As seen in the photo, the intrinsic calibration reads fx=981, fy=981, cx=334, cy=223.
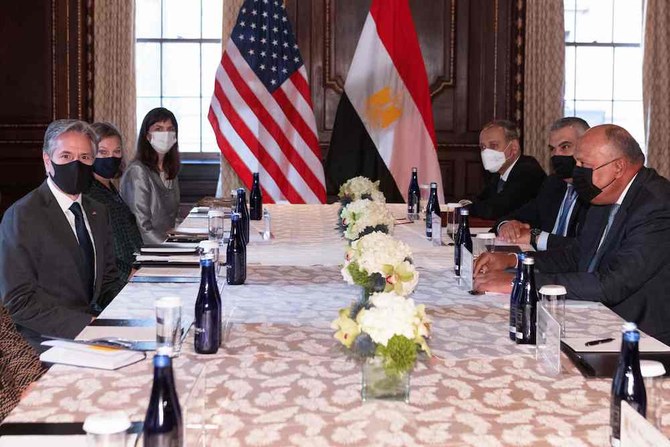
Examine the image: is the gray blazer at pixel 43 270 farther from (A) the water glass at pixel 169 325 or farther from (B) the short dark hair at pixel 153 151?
(B) the short dark hair at pixel 153 151

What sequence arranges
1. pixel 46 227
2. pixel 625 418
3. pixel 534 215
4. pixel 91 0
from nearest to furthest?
pixel 625 418 → pixel 46 227 → pixel 534 215 → pixel 91 0

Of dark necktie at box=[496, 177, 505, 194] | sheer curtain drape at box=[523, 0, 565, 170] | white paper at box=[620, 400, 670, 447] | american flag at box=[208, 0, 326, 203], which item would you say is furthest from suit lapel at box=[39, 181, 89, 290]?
sheer curtain drape at box=[523, 0, 565, 170]

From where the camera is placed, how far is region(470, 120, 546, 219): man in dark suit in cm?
602

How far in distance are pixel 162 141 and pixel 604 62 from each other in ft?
17.4

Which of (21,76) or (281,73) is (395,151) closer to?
(281,73)

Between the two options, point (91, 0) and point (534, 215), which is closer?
point (534, 215)

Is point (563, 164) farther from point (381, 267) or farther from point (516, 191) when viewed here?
point (381, 267)

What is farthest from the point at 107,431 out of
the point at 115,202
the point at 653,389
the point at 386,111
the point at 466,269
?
the point at 386,111

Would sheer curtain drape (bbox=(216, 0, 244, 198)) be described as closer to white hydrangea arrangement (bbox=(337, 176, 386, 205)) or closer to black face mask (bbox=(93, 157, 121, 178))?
white hydrangea arrangement (bbox=(337, 176, 386, 205))

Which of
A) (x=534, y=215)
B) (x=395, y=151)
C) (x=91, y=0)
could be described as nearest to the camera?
(x=534, y=215)

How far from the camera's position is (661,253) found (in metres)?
3.19

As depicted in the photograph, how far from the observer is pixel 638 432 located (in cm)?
145

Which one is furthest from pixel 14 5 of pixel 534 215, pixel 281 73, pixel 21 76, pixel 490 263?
pixel 490 263

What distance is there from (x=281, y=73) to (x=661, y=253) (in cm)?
522
